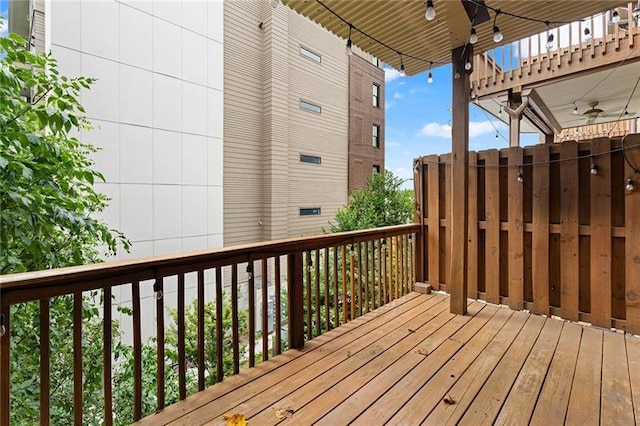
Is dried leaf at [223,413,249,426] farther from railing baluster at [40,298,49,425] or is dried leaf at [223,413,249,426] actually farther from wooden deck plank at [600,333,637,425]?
wooden deck plank at [600,333,637,425]

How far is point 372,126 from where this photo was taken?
12.6 meters

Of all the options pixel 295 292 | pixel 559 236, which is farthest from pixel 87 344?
pixel 559 236

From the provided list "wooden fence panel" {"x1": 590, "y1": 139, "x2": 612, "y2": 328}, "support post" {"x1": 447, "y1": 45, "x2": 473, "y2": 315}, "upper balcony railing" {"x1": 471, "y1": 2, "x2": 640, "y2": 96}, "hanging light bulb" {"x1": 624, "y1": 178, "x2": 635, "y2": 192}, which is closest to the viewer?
"hanging light bulb" {"x1": 624, "y1": 178, "x2": 635, "y2": 192}

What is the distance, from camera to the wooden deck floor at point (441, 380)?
1.75 metres

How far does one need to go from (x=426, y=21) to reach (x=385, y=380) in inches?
113

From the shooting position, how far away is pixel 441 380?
2094 mm

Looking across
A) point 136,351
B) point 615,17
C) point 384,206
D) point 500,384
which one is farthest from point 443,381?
point 615,17

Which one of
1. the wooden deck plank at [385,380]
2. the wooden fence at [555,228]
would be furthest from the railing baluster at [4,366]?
the wooden fence at [555,228]

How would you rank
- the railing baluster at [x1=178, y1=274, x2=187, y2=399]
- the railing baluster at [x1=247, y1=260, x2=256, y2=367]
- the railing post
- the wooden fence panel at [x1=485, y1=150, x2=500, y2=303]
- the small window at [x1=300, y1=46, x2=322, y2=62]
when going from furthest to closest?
1. the small window at [x1=300, y1=46, x2=322, y2=62]
2. the wooden fence panel at [x1=485, y1=150, x2=500, y2=303]
3. the railing post
4. the railing baluster at [x1=247, y1=260, x2=256, y2=367]
5. the railing baluster at [x1=178, y1=274, x2=187, y2=399]

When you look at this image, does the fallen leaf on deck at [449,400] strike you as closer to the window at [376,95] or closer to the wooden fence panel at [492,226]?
the wooden fence panel at [492,226]

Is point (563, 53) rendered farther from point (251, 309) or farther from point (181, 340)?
point (181, 340)

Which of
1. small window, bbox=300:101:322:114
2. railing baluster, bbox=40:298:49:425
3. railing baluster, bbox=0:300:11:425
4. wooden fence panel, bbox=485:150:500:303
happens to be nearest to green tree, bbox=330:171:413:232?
wooden fence panel, bbox=485:150:500:303

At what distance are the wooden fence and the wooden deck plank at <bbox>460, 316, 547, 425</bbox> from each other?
576 mm

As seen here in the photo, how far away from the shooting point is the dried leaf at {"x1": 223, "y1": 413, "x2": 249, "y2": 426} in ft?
5.49
